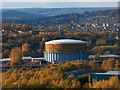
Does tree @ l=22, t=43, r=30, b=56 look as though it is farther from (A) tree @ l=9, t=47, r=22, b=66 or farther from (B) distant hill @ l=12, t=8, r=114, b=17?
(B) distant hill @ l=12, t=8, r=114, b=17

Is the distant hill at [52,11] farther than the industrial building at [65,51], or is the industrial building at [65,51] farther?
the distant hill at [52,11]

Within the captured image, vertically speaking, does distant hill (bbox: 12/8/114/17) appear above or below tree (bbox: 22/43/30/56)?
above

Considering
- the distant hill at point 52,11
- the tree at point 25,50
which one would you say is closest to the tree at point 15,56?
the tree at point 25,50

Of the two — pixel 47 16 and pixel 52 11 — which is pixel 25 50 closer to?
pixel 47 16

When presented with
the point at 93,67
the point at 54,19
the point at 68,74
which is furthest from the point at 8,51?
the point at 54,19

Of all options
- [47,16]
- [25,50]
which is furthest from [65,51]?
[47,16]

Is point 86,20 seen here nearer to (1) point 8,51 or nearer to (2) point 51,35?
(2) point 51,35

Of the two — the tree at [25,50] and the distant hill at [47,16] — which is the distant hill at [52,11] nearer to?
the distant hill at [47,16]

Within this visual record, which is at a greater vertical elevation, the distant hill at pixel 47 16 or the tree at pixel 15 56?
the distant hill at pixel 47 16

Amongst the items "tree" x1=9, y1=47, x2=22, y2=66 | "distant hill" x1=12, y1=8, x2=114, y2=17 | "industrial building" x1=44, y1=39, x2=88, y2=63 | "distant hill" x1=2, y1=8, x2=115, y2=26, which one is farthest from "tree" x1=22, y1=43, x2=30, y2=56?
"distant hill" x1=12, y1=8, x2=114, y2=17
